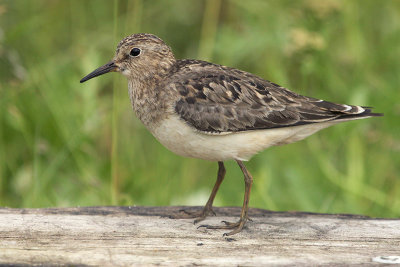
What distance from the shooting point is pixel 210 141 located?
5.79m

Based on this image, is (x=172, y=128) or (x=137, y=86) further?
(x=137, y=86)

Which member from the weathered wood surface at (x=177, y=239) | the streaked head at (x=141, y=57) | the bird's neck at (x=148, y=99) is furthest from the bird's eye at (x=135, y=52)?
the weathered wood surface at (x=177, y=239)

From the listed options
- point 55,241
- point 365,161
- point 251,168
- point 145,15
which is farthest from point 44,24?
point 55,241

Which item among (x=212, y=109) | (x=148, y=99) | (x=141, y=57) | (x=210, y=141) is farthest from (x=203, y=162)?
(x=210, y=141)

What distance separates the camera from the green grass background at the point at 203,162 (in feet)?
26.1

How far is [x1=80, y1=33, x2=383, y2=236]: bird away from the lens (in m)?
5.81

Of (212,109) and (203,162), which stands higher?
(212,109)

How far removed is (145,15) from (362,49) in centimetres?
371

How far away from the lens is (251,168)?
9.77 m

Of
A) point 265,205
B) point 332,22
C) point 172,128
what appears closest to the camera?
point 172,128

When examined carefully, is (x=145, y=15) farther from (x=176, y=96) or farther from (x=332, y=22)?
(x=176, y=96)

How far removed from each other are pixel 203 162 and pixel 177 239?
497 centimetres

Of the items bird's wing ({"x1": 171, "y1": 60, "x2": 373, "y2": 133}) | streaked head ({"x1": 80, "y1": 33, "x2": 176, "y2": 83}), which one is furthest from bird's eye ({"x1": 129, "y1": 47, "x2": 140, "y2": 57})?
bird's wing ({"x1": 171, "y1": 60, "x2": 373, "y2": 133})

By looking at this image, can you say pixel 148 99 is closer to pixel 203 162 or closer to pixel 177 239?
pixel 177 239
